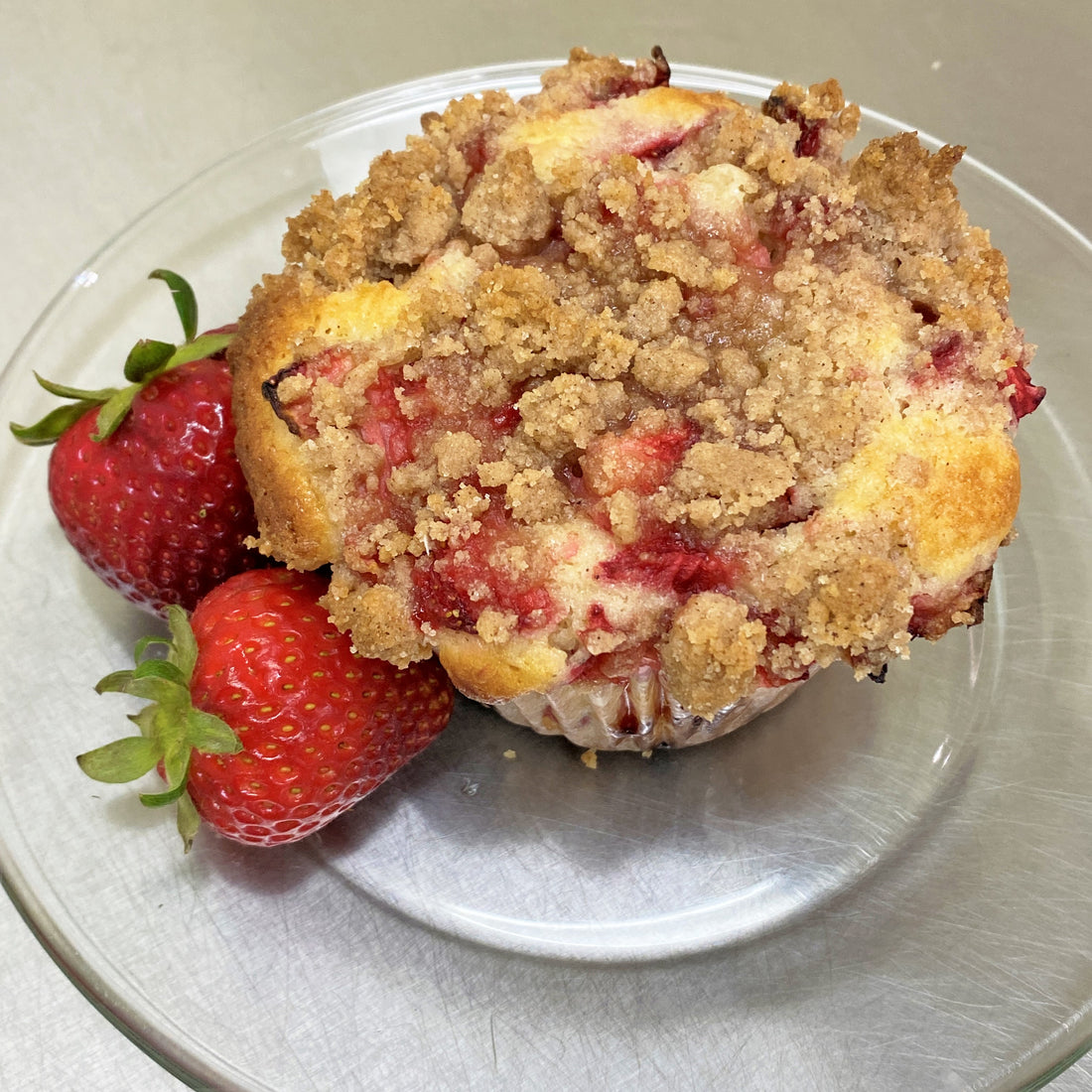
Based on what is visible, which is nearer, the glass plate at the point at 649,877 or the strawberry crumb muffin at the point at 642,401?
the strawberry crumb muffin at the point at 642,401

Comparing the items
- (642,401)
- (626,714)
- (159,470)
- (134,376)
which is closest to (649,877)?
(626,714)

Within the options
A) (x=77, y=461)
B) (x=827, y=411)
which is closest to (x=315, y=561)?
(x=77, y=461)

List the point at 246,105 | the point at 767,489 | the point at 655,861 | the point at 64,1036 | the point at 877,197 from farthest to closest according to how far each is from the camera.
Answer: the point at 246,105
the point at 64,1036
the point at 655,861
the point at 877,197
the point at 767,489

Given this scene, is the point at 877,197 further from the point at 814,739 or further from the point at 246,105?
the point at 246,105

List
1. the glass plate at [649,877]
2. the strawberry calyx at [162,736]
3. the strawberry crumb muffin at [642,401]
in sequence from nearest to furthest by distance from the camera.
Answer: the strawberry crumb muffin at [642,401]
the strawberry calyx at [162,736]
the glass plate at [649,877]

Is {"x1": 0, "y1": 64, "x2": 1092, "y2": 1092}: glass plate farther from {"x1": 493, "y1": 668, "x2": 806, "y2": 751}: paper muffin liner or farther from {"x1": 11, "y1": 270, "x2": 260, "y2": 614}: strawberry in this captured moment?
{"x1": 11, "y1": 270, "x2": 260, "y2": 614}: strawberry

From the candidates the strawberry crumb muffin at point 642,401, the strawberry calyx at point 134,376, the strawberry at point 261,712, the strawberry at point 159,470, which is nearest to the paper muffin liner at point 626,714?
the strawberry crumb muffin at point 642,401

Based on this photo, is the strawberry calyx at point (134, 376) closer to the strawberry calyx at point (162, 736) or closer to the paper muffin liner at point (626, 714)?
the strawberry calyx at point (162, 736)

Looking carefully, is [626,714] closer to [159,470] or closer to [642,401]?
[642,401]
